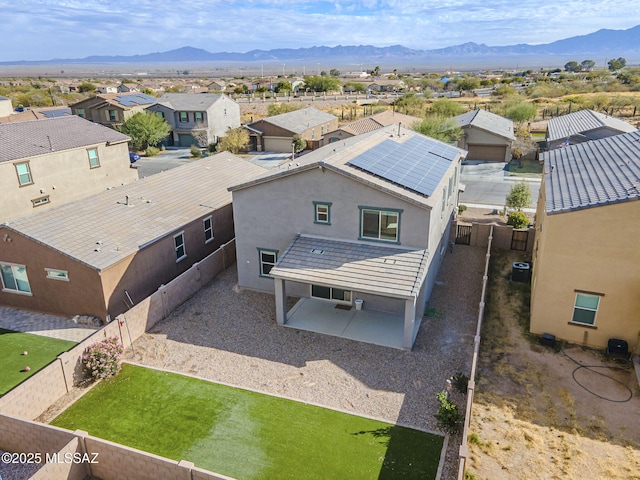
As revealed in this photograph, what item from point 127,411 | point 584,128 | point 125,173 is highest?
point 584,128

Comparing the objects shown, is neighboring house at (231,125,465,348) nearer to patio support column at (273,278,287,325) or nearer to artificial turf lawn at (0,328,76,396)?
patio support column at (273,278,287,325)

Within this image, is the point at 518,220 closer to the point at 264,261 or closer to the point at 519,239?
the point at 519,239

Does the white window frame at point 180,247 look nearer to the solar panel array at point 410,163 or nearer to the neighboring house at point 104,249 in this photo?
the neighboring house at point 104,249

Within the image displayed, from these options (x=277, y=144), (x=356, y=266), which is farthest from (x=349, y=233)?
A: (x=277, y=144)

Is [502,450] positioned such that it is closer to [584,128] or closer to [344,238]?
[344,238]

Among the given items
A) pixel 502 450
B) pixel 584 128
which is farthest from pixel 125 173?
pixel 584 128

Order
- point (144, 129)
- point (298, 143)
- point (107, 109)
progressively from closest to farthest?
point (298, 143), point (144, 129), point (107, 109)
